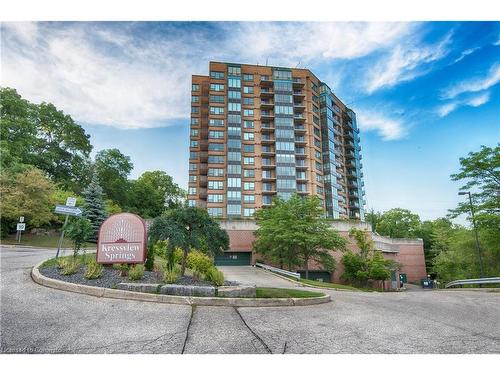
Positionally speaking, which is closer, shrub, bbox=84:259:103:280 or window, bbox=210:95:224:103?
shrub, bbox=84:259:103:280

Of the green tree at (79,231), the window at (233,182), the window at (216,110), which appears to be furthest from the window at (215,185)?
the green tree at (79,231)

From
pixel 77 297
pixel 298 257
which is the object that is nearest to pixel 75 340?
pixel 77 297

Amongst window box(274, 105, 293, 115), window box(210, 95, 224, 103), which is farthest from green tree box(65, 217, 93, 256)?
window box(210, 95, 224, 103)

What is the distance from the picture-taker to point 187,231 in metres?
9.51

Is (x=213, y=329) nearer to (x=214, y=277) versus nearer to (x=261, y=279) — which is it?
(x=214, y=277)

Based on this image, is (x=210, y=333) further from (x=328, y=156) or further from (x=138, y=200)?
(x=328, y=156)

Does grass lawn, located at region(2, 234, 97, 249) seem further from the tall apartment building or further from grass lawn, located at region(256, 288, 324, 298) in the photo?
grass lawn, located at region(256, 288, 324, 298)

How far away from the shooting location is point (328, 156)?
202ft

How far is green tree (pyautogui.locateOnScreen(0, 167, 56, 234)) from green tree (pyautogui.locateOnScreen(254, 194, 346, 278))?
2211 centimetres

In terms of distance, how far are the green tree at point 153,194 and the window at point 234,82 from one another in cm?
2496

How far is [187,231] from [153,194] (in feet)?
175

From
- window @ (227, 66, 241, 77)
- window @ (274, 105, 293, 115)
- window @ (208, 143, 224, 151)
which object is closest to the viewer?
window @ (208, 143, 224, 151)

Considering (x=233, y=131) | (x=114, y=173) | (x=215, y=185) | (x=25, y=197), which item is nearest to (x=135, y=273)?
(x=25, y=197)

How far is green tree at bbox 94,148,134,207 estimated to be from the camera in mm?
50719
